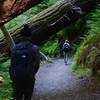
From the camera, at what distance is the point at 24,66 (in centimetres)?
598

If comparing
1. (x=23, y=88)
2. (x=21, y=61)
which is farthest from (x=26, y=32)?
(x=23, y=88)

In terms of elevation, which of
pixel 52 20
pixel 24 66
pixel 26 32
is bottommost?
pixel 52 20

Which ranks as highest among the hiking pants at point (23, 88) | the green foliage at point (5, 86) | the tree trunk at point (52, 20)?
the hiking pants at point (23, 88)

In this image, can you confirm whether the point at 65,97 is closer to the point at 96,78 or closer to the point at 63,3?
the point at 96,78

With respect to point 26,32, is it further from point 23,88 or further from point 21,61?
point 23,88

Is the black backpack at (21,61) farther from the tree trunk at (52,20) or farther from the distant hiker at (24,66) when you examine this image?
the tree trunk at (52,20)

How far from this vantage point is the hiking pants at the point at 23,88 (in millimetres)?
6080

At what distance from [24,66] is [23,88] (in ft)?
1.65

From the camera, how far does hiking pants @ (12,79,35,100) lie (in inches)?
239

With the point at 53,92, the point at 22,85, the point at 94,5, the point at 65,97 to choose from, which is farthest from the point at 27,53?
the point at 94,5

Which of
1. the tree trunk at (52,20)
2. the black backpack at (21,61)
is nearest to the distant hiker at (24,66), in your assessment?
→ the black backpack at (21,61)

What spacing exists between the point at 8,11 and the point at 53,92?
224 inches

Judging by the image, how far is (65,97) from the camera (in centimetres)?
870

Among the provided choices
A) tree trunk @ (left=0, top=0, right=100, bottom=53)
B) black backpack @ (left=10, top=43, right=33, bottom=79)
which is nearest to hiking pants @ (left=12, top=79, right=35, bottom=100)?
black backpack @ (left=10, top=43, right=33, bottom=79)
